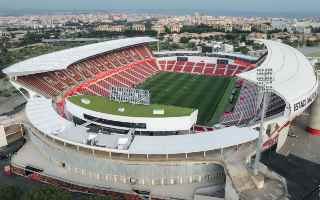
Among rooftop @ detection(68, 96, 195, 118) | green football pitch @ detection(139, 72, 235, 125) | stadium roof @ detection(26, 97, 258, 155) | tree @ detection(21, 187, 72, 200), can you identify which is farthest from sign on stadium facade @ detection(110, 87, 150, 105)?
tree @ detection(21, 187, 72, 200)

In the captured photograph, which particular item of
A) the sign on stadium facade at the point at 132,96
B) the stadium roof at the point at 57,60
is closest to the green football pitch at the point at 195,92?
the sign on stadium facade at the point at 132,96

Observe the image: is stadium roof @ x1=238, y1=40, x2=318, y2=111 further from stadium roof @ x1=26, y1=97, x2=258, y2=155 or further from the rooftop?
the rooftop

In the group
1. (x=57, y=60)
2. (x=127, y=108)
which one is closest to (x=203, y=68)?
(x=57, y=60)

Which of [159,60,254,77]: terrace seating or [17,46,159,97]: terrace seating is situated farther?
[159,60,254,77]: terrace seating

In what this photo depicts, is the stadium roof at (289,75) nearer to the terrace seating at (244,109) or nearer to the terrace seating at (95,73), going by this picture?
the terrace seating at (244,109)

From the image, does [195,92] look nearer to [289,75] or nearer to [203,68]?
[203,68]
